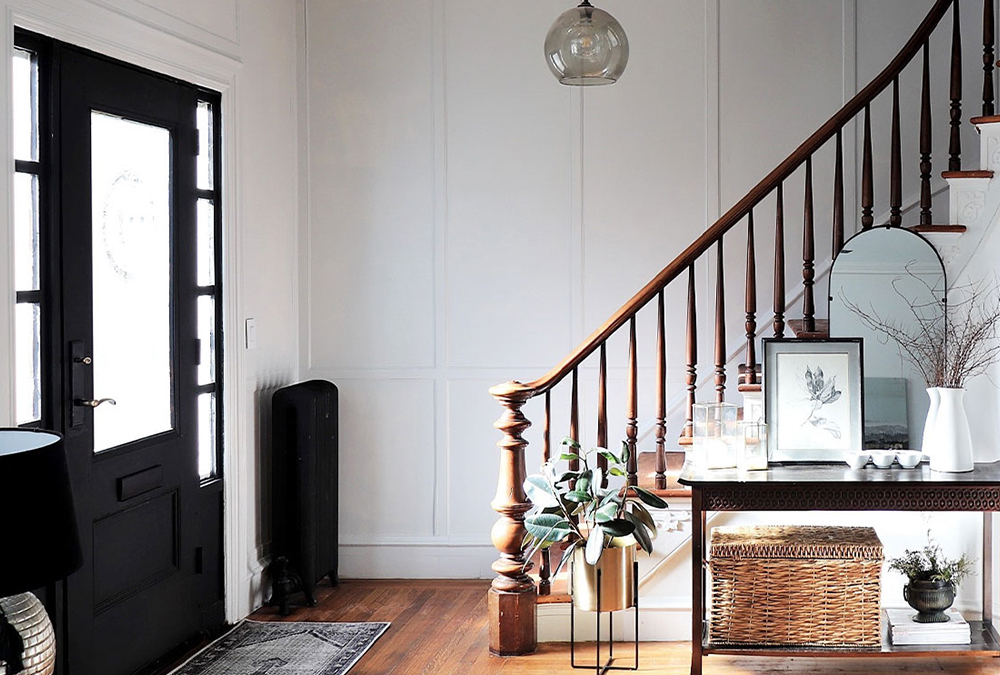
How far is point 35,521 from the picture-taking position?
2072 mm

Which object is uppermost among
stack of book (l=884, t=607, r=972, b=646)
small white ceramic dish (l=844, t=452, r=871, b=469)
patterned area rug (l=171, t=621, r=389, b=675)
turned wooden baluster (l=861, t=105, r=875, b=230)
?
turned wooden baluster (l=861, t=105, r=875, b=230)

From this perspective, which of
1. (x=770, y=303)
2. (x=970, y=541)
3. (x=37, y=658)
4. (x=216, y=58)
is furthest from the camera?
(x=770, y=303)

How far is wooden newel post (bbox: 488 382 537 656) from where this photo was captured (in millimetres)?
3895

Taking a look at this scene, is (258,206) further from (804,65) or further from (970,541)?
(970,541)

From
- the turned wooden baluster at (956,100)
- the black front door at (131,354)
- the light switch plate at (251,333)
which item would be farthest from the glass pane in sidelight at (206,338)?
the turned wooden baluster at (956,100)

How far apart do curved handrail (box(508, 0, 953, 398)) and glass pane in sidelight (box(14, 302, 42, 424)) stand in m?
1.53

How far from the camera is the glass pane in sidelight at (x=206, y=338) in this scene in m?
4.19

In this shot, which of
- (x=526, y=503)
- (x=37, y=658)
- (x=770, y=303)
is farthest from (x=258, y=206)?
(x=37, y=658)

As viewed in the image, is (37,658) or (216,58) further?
(216,58)

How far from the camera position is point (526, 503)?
3.95m

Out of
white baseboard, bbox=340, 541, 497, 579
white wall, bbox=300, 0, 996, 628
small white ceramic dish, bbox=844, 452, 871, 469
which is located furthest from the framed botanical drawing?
white baseboard, bbox=340, 541, 497, 579

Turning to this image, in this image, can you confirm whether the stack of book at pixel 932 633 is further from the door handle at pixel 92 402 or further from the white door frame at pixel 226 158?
the door handle at pixel 92 402

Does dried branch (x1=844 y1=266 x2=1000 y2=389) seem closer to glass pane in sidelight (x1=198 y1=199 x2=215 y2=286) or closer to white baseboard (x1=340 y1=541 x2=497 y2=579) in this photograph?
white baseboard (x1=340 y1=541 x2=497 y2=579)

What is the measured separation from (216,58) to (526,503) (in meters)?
2.10
